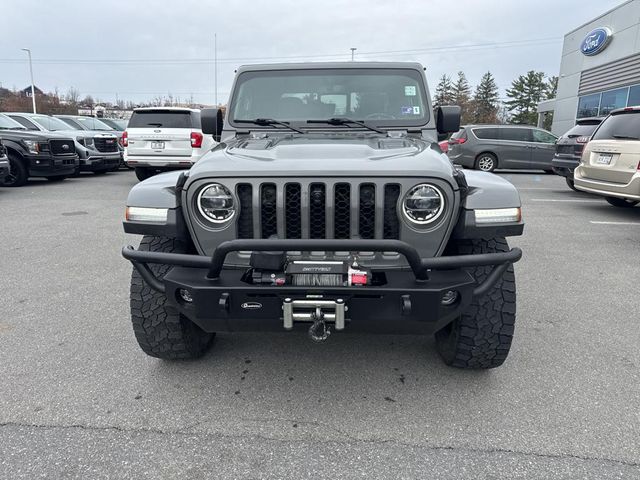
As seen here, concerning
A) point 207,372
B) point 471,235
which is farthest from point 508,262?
point 207,372

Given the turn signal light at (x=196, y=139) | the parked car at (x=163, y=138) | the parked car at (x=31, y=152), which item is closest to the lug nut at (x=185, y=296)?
the parked car at (x=163, y=138)

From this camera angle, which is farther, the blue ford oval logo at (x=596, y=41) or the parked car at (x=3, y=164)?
the blue ford oval logo at (x=596, y=41)

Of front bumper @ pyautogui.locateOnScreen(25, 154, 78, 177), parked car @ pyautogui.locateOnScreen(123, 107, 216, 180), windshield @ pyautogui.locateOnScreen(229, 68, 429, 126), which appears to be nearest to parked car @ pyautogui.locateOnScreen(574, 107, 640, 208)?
windshield @ pyautogui.locateOnScreen(229, 68, 429, 126)

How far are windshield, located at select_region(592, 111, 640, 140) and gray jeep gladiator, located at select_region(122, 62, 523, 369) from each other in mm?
5811

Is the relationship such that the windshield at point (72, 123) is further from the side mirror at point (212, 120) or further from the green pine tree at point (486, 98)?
the green pine tree at point (486, 98)

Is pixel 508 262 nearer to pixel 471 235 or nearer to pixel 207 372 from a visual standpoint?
pixel 471 235

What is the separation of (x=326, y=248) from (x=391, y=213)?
488mm

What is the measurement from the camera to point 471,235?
7.72ft

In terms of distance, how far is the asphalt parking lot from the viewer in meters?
2.09

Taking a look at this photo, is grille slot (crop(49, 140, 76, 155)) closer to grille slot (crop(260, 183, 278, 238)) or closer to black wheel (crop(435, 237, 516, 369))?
grille slot (crop(260, 183, 278, 238))

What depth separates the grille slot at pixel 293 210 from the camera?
2330mm

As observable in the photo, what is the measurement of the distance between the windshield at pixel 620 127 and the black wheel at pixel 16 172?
39.0 feet

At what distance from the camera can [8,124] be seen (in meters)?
11.2

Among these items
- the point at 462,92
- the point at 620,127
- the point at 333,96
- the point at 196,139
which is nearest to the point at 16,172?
the point at 196,139
